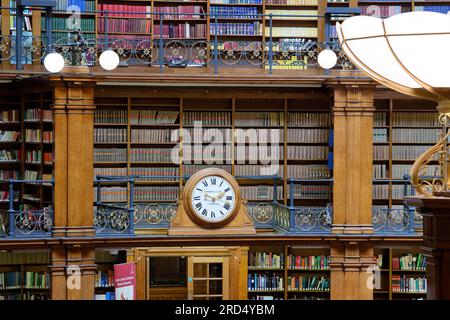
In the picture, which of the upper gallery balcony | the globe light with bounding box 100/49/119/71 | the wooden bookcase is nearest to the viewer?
the globe light with bounding box 100/49/119/71

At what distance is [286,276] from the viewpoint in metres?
11.0

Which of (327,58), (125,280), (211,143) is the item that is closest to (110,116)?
(211,143)

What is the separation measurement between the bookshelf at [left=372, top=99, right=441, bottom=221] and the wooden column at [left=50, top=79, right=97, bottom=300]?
3.51 m

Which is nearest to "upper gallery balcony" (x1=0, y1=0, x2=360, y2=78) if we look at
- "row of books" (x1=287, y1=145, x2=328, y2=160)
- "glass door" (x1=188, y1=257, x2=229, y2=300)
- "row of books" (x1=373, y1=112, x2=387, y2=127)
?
"row of books" (x1=373, y1=112, x2=387, y2=127)

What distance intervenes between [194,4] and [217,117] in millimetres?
1589

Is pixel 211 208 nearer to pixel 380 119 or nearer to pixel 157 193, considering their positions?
pixel 157 193

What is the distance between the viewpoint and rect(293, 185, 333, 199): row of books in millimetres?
11219

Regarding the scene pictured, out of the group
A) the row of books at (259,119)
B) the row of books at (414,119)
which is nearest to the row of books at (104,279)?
the row of books at (259,119)

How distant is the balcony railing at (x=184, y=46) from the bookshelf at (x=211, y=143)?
540mm

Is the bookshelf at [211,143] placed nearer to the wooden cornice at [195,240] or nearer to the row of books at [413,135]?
the row of books at [413,135]

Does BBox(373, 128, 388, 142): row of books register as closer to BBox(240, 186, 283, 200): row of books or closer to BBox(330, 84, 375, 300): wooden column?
BBox(330, 84, 375, 300): wooden column

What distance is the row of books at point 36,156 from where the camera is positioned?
10.5 metres

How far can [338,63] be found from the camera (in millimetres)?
10930

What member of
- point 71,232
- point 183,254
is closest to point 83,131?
point 71,232
